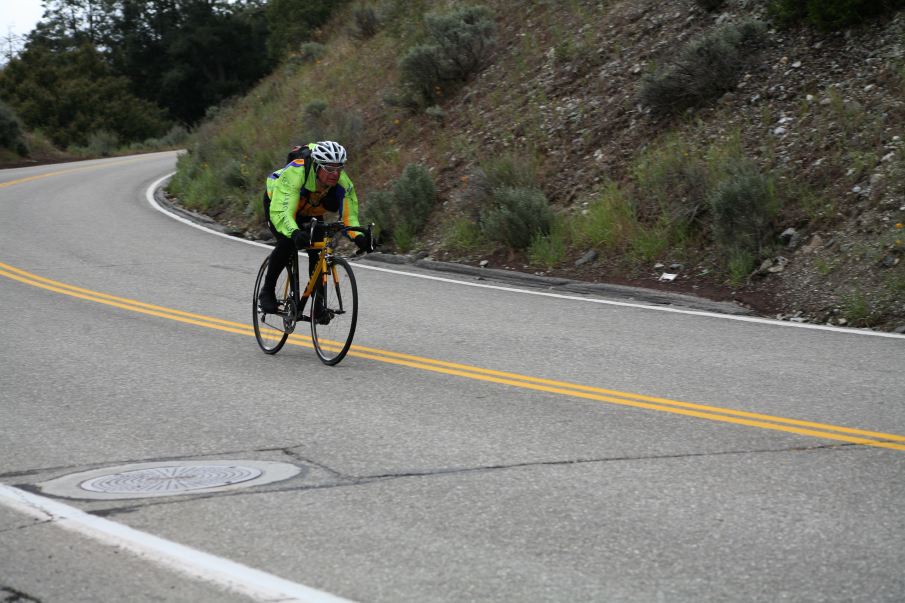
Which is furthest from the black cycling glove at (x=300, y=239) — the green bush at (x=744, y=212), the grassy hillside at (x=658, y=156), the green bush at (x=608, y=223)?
the green bush at (x=608, y=223)

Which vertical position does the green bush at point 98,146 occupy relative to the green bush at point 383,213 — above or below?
below

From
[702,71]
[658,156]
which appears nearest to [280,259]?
[658,156]

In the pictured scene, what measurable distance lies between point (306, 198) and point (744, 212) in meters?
6.01

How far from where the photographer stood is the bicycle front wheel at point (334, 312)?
9555 millimetres

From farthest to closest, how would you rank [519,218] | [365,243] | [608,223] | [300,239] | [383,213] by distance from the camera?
[383,213] → [519,218] → [608,223] → [365,243] → [300,239]

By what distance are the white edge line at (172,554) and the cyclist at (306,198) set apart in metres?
3.98

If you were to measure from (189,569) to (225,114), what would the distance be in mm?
32886

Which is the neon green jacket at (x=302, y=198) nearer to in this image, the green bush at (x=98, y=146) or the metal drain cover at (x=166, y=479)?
the metal drain cover at (x=166, y=479)

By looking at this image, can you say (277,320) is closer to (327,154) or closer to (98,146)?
(327,154)

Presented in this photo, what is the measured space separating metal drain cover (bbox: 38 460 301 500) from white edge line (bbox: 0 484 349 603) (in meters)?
0.24

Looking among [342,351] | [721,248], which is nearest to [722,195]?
[721,248]

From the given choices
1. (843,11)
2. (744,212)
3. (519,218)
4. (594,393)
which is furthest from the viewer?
(843,11)

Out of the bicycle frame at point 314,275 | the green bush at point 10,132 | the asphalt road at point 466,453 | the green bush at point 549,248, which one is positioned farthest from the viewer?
the green bush at point 10,132

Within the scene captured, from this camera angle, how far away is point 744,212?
1346 centimetres
